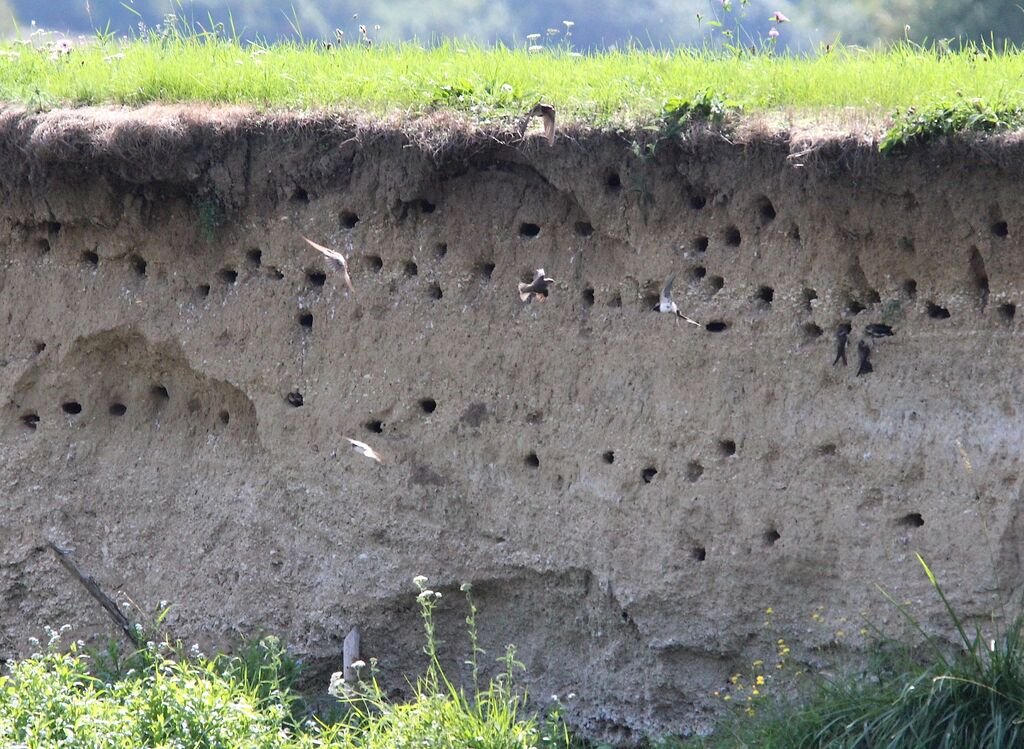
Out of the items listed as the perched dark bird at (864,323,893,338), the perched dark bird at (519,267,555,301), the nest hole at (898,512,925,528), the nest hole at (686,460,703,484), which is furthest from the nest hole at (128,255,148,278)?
the nest hole at (898,512,925,528)

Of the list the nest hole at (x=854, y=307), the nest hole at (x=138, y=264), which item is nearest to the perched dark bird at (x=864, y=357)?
the nest hole at (x=854, y=307)

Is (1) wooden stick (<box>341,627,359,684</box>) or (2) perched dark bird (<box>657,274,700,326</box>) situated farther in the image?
(1) wooden stick (<box>341,627,359,684</box>)

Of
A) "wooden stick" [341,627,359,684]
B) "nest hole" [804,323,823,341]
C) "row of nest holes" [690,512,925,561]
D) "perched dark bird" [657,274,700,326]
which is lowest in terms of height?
"wooden stick" [341,627,359,684]

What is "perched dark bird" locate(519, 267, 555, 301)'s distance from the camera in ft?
18.1

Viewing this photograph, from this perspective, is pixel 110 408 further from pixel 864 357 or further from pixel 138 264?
pixel 864 357

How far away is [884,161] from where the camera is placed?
205 inches

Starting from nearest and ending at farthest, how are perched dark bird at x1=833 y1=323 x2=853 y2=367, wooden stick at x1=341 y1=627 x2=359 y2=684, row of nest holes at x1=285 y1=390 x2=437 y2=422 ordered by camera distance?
perched dark bird at x1=833 y1=323 x2=853 y2=367, wooden stick at x1=341 y1=627 x2=359 y2=684, row of nest holes at x1=285 y1=390 x2=437 y2=422

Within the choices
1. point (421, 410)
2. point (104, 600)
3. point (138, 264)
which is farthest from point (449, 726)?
point (138, 264)

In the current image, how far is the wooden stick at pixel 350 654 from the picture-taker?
19.0 ft

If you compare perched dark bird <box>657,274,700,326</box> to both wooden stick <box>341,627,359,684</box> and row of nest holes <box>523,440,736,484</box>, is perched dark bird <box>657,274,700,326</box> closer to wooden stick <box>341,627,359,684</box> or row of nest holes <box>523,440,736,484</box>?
row of nest holes <box>523,440,736,484</box>

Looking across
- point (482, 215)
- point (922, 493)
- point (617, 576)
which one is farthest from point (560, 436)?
point (922, 493)

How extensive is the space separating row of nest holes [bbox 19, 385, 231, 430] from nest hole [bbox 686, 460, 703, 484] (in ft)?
7.87

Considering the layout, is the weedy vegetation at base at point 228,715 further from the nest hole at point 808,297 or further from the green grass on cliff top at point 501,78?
the green grass on cliff top at point 501,78

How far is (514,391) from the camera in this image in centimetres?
585
